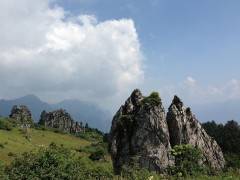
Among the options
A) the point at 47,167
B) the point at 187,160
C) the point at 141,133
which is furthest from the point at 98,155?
the point at 47,167

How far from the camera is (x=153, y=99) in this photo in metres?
69.4

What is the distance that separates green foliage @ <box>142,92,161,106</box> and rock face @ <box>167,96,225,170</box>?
2.09 meters

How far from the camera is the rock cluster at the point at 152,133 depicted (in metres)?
65.2

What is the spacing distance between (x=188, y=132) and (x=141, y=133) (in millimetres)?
6653

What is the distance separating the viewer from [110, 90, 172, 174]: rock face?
213ft

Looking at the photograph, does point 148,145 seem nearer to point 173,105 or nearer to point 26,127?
point 173,105

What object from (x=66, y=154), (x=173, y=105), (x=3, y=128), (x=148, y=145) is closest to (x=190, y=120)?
(x=173, y=105)

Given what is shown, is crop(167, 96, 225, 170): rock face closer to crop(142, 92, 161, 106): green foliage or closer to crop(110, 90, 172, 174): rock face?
crop(110, 90, 172, 174): rock face

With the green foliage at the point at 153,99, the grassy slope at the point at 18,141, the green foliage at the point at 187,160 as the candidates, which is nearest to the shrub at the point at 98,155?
the grassy slope at the point at 18,141

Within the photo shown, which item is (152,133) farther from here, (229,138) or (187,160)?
(229,138)

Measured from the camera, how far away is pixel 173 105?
69.6 meters

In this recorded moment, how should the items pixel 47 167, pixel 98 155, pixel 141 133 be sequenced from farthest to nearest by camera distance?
pixel 98 155, pixel 141 133, pixel 47 167

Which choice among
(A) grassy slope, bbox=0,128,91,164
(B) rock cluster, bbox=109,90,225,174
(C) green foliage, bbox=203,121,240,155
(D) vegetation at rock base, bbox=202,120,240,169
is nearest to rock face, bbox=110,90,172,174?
(B) rock cluster, bbox=109,90,225,174

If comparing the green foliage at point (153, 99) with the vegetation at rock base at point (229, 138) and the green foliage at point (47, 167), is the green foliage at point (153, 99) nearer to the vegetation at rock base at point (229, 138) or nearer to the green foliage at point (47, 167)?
the green foliage at point (47, 167)
